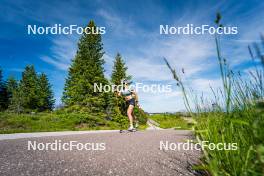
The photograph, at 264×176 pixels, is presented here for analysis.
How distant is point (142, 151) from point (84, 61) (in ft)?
101

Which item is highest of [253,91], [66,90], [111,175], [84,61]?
[84,61]

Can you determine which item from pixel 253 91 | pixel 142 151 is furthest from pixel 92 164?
pixel 253 91

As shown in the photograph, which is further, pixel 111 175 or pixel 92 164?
pixel 92 164

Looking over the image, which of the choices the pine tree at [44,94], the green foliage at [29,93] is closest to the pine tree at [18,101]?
the green foliage at [29,93]

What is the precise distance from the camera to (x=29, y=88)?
176ft

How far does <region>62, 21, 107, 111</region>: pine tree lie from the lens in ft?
106

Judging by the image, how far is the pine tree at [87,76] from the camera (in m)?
32.2

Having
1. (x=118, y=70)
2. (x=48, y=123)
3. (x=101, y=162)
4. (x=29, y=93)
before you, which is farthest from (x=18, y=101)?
(x=101, y=162)

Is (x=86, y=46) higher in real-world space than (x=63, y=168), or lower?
higher

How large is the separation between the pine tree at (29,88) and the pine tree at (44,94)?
3.45 ft

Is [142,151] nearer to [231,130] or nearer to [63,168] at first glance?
[63,168]

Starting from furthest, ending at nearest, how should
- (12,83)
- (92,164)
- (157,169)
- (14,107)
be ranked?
(12,83), (14,107), (92,164), (157,169)

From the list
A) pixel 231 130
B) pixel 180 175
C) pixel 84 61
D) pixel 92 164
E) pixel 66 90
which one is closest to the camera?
pixel 231 130

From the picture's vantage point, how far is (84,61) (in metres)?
34.3
